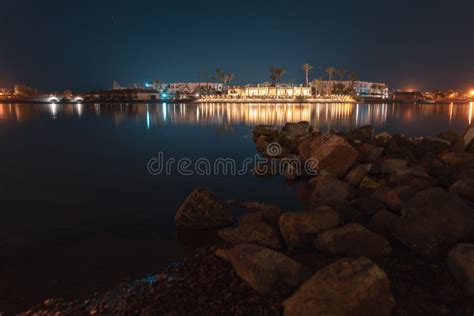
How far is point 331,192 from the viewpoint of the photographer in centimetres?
1073

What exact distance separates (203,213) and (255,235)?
2022mm

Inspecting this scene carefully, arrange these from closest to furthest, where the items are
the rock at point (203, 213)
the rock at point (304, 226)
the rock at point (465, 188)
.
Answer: the rock at point (304, 226), the rock at point (203, 213), the rock at point (465, 188)

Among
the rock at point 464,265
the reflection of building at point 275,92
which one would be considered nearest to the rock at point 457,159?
the rock at point 464,265

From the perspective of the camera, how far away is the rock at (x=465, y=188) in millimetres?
9367

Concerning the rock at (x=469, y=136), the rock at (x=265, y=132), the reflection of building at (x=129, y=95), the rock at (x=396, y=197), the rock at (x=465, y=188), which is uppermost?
the reflection of building at (x=129, y=95)

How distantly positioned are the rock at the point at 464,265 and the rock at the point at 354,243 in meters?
1.19

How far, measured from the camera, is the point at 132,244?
8.49 meters

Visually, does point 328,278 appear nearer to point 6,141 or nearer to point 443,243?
point 443,243

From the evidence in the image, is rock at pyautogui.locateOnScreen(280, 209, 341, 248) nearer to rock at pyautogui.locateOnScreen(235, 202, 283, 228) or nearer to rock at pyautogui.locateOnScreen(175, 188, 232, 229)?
rock at pyautogui.locateOnScreen(235, 202, 283, 228)

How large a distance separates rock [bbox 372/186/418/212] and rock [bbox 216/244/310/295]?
4748mm

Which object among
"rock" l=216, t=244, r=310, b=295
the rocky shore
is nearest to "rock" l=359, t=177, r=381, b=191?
the rocky shore

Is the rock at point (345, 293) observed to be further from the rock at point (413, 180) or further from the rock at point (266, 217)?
the rock at point (413, 180)

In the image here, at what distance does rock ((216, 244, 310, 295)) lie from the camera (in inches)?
231

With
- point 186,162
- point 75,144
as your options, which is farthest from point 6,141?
point 186,162
